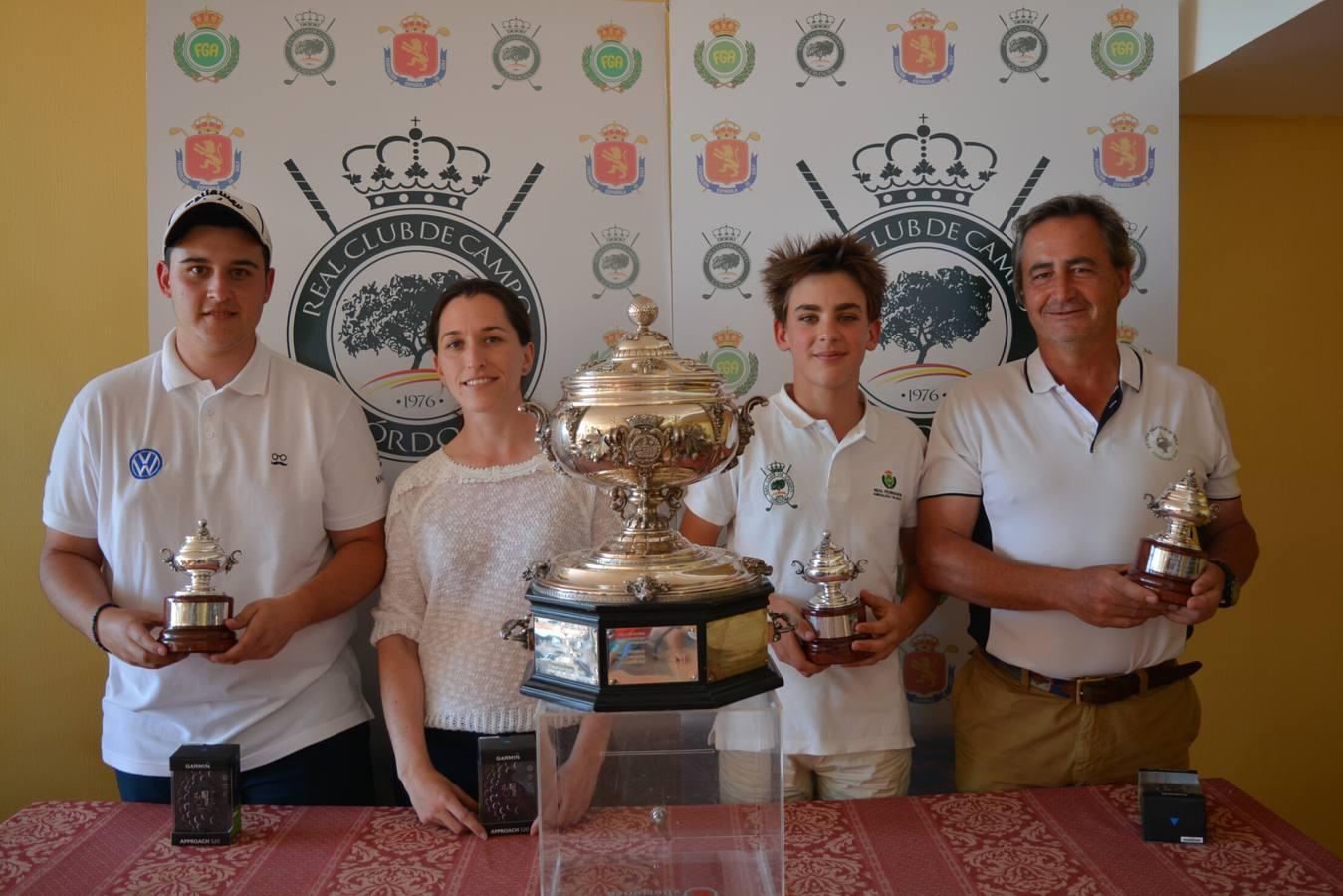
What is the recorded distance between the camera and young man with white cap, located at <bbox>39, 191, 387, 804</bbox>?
230 centimetres

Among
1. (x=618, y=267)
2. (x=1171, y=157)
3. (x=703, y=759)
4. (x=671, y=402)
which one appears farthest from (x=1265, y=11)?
(x=703, y=759)

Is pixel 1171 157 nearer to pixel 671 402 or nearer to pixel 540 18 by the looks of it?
pixel 540 18

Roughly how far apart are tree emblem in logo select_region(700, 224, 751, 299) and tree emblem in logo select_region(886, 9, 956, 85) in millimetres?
660

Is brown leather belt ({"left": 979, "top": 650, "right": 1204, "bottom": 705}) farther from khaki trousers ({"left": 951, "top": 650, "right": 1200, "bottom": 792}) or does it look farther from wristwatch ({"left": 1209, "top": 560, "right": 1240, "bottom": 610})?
wristwatch ({"left": 1209, "top": 560, "right": 1240, "bottom": 610})

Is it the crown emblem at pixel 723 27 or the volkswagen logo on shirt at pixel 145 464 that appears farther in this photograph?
the crown emblem at pixel 723 27

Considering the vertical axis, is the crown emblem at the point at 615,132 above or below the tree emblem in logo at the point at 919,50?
below

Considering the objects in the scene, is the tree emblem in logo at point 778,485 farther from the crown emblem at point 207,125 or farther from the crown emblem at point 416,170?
the crown emblem at point 207,125

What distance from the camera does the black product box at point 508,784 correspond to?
1.85m

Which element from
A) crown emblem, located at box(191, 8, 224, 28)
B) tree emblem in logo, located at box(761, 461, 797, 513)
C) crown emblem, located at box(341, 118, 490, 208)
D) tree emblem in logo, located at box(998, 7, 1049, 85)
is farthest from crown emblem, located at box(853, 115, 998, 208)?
crown emblem, located at box(191, 8, 224, 28)

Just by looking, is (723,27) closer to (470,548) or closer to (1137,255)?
(1137,255)

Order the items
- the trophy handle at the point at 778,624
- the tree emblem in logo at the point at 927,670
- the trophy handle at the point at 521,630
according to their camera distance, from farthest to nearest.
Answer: the tree emblem in logo at the point at 927,670
the trophy handle at the point at 778,624
the trophy handle at the point at 521,630

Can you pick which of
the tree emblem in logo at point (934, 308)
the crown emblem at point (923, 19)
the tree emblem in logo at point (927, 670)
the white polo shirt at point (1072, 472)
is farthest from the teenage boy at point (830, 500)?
the crown emblem at point (923, 19)

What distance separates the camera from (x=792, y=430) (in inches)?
96.5

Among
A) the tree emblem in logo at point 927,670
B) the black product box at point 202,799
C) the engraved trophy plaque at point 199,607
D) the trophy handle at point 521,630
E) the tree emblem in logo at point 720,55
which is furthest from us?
the tree emblem in logo at point 927,670
